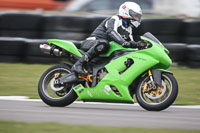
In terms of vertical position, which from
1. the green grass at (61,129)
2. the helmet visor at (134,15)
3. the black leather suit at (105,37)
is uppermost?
the helmet visor at (134,15)

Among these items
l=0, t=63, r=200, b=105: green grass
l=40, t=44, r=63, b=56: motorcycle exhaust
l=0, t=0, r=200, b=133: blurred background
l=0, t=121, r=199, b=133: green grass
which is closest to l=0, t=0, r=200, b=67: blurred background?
l=0, t=0, r=200, b=133: blurred background

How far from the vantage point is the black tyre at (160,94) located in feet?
20.8

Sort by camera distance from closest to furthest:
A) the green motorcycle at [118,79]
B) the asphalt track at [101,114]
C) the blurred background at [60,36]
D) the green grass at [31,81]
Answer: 1. the asphalt track at [101,114]
2. the green motorcycle at [118,79]
3. the green grass at [31,81]
4. the blurred background at [60,36]

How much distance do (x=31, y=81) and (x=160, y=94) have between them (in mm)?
3883

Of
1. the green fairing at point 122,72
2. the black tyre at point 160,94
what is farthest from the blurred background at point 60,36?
the black tyre at point 160,94

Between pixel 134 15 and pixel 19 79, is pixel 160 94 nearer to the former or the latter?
pixel 134 15

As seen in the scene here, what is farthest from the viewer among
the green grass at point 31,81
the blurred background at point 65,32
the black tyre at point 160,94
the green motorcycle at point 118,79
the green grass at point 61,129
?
the blurred background at point 65,32

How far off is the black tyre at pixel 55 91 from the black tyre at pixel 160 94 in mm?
1009

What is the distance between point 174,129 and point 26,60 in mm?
7519

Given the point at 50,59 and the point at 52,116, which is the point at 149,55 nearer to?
the point at 52,116

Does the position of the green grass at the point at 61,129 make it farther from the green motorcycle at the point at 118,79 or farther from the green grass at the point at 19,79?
the green grass at the point at 19,79

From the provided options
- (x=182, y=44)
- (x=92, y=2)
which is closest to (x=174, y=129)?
(x=182, y=44)

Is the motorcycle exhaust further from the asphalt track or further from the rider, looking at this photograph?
the asphalt track

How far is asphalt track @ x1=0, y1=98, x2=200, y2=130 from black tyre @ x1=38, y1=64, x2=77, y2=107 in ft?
0.38
